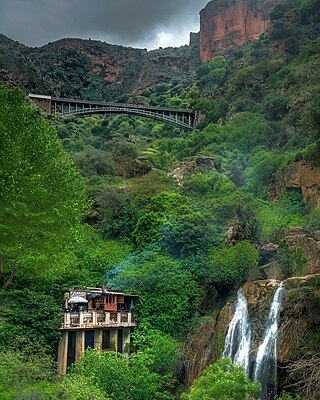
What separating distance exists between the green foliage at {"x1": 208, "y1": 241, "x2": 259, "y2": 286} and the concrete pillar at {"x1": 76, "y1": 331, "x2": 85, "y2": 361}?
7.13m

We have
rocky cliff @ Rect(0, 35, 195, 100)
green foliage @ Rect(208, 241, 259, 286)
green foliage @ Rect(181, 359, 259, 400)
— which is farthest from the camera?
rocky cliff @ Rect(0, 35, 195, 100)

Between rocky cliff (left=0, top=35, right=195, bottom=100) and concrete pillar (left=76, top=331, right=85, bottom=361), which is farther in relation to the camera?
rocky cliff (left=0, top=35, right=195, bottom=100)

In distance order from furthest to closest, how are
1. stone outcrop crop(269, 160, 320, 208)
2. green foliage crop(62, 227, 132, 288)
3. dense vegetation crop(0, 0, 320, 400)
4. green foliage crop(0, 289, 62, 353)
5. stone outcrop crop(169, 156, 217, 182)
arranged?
stone outcrop crop(169, 156, 217, 182) → stone outcrop crop(269, 160, 320, 208) → green foliage crop(62, 227, 132, 288) → green foliage crop(0, 289, 62, 353) → dense vegetation crop(0, 0, 320, 400)

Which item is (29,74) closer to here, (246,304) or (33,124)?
(33,124)

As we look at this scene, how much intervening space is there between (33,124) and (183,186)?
64.6 ft

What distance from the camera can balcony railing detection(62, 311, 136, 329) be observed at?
23469 mm

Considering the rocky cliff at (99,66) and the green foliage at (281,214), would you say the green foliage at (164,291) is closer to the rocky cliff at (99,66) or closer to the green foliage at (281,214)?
the green foliage at (281,214)

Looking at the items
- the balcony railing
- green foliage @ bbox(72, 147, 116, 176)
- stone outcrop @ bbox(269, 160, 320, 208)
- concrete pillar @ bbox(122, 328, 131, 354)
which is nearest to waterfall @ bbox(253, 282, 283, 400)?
concrete pillar @ bbox(122, 328, 131, 354)

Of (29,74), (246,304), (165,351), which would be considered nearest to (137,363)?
(165,351)

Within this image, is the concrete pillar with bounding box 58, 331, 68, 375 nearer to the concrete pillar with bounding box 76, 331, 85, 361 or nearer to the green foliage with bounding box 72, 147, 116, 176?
the concrete pillar with bounding box 76, 331, 85, 361

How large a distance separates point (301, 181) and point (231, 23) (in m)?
90.3

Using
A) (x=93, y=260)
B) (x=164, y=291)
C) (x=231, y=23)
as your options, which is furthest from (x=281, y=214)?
(x=231, y=23)

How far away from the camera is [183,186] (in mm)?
40281

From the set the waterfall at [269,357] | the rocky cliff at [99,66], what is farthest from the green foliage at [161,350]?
the rocky cliff at [99,66]
